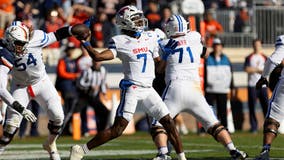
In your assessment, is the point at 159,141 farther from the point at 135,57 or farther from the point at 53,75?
the point at 53,75

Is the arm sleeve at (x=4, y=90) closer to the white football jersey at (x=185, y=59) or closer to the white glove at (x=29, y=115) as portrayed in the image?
the white glove at (x=29, y=115)

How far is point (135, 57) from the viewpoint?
11523mm

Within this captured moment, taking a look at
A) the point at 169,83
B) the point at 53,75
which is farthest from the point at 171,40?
the point at 53,75

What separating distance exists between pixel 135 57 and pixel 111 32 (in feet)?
35.5

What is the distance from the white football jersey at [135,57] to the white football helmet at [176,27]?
76 cm

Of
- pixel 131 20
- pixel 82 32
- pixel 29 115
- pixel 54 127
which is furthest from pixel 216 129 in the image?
pixel 29 115

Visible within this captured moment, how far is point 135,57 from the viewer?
1152 cm

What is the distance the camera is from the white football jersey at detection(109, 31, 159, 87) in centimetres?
1149

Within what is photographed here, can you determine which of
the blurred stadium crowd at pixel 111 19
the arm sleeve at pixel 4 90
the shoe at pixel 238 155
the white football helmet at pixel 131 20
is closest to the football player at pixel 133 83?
the white football helmet at pixel 131 20

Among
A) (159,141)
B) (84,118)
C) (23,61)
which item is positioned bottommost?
(84,118)

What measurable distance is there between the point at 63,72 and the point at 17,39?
Result: 8351 millimetres

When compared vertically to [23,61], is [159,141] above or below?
below

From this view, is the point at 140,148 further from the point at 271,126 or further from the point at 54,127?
the point at 271,126

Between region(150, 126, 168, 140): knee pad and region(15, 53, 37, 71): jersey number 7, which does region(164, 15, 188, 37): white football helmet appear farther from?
region(15, 53, 37, 71): jersey number 7
